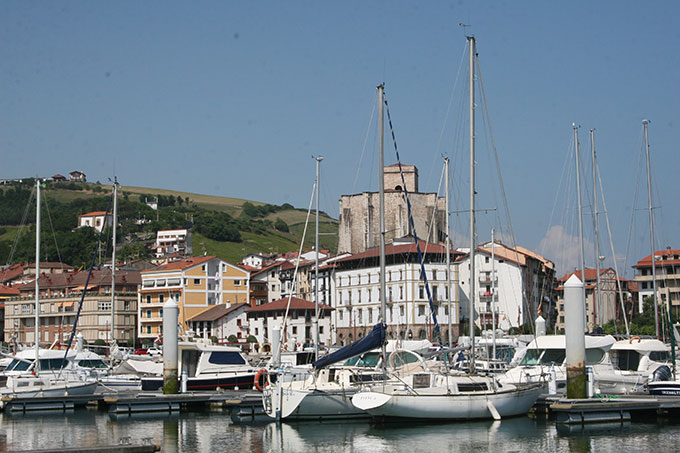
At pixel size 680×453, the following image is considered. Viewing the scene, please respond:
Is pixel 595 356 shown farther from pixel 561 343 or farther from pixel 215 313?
pixel 215 313

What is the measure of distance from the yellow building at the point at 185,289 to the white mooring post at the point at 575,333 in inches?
2908

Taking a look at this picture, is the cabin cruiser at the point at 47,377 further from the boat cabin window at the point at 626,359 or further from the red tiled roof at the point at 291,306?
the red tiled roof at the point at 291,306

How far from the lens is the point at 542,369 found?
3384 cm

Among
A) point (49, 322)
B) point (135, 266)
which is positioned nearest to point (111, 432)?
point (49, 322)

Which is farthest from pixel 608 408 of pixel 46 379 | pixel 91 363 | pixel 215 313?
pixel 215 313

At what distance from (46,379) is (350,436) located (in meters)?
17.5

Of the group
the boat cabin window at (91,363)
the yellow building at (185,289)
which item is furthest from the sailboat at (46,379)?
the yellow building at (185,289)

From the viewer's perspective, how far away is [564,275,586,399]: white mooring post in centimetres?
3000

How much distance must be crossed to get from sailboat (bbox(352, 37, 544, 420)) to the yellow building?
72535 mm

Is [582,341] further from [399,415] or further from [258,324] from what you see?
[258,324]

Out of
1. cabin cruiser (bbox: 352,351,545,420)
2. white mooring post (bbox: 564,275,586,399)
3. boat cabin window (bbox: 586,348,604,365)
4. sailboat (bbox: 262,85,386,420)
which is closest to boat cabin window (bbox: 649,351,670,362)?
boat cabin window (bbox: 586,348,604,365)

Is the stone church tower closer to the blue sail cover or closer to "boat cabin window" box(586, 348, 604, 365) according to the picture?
"boat cabin window" box(586, 348, 604, 365)

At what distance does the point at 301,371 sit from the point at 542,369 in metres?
11.5

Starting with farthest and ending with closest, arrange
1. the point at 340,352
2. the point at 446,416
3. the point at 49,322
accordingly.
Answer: the point at 49,322
the point at 340,352
the point at 446,416
